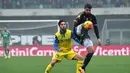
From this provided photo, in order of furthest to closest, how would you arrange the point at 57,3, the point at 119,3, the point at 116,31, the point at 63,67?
the point at 119,3 → the point at 57,3 → the point at 116,31 → the point at 63,67

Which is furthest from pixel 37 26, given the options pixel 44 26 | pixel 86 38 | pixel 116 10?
pixel 86 38

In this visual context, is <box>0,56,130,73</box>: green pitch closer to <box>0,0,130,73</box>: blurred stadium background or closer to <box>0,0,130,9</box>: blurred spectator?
<box>0,0,130,73</box>: blurred stadium background

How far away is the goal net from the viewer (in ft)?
105

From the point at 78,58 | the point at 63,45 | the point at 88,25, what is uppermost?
the point at 88,25

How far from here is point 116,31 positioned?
33.7 metres

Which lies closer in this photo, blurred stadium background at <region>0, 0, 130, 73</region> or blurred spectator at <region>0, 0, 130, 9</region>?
blurred stadium background at <region>0, 0, 130, 73</region>


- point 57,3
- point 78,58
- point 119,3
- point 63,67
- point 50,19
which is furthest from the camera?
point 119,3

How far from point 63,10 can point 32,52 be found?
37.9ft

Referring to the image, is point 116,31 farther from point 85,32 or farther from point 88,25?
point 88,25

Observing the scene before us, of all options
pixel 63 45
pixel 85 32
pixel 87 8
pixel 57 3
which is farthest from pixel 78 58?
pixel 57 3

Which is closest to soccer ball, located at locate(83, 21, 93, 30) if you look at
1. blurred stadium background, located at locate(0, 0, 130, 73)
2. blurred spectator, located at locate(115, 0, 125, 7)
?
blurred stadium background, located at locate(0, 0, 130, 73)

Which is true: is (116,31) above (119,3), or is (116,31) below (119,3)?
below

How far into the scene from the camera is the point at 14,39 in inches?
1168

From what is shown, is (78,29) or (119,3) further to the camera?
(119,3)
